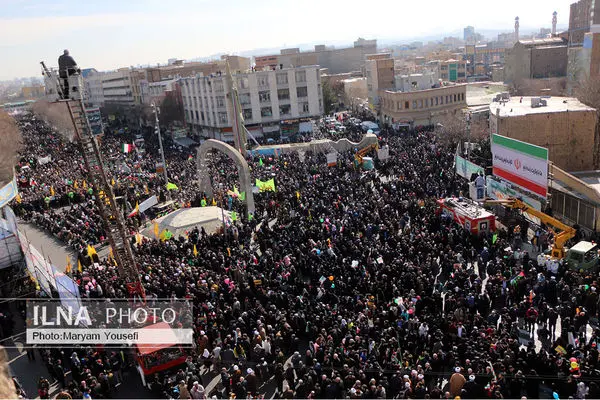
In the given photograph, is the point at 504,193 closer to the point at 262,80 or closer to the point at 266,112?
the point at 266,112

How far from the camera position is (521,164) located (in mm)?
21000

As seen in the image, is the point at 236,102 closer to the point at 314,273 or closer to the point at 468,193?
the point at 468,193

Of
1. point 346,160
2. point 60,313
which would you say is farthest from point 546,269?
point 346,160

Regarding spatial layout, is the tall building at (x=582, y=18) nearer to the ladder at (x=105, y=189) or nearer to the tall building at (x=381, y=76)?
the tall building at (x=381, y=76)

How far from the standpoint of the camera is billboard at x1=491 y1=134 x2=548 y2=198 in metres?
19.6

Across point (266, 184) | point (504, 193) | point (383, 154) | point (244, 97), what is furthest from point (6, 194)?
point (244, 97)

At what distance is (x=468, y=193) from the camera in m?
25.2

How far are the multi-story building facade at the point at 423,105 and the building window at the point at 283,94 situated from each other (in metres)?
11.9

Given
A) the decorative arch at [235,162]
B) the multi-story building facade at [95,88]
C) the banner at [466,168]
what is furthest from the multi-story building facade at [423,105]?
the multi-story building facade at [95,88]

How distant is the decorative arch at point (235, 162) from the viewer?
2491 centimetres

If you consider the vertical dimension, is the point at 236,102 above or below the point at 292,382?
above

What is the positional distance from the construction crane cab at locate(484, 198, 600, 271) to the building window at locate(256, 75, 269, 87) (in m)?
39.2

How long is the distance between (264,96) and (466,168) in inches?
1277

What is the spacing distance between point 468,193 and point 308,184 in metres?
8.76
